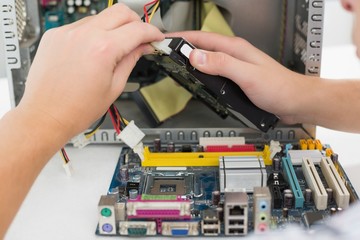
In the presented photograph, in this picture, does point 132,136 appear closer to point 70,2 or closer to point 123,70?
point 123,70

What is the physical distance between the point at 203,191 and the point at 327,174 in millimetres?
260

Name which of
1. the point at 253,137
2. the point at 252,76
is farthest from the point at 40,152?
the point at 253,137

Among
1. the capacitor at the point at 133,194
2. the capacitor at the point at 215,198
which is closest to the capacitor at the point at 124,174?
the capacitor at the point at 133,194

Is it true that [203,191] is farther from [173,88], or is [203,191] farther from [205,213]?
[173,88]

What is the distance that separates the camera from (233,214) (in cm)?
103

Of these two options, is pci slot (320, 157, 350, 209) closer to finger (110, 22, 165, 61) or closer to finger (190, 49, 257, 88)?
finger (190, 49, 257, 88)

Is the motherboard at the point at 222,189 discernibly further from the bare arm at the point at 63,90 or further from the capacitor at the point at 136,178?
the bare arm at the point at 63,90

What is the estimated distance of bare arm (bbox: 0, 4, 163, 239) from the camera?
889 mm

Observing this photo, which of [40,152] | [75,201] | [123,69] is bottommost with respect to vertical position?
[75,201]

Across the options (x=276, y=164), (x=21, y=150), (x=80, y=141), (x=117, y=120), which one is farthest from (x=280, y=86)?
(x=21, y=150)

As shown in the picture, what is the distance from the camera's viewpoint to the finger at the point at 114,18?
1.06 metres

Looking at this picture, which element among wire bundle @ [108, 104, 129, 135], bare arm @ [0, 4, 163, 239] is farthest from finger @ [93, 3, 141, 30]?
wire bundle @ [108, 104, 129, 135]

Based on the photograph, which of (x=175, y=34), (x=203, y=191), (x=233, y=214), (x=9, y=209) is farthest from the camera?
(x=175, y=34)

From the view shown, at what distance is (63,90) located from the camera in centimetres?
96
